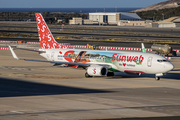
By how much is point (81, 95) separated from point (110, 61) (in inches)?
560

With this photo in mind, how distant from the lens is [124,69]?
45812 mm

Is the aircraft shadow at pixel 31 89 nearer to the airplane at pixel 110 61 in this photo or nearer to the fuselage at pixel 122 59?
the airplane at pixel 110 61

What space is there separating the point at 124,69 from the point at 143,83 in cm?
424

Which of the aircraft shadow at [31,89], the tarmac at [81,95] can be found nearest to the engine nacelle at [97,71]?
the tarmac at [81,95]

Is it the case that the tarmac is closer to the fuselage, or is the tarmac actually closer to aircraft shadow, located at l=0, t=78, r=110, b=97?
aircraft shadow, located at l=0, t=78, r=110, b=97

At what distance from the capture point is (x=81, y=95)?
3325 centimetres

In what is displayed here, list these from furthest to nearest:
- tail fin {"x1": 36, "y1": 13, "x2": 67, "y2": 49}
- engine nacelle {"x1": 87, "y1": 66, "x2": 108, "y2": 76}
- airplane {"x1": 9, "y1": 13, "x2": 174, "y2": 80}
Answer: tail fin {"x1": 36, "y1": 13, "x2": 67, "y2": 49}
engine nacelle {"x1": 87, "y1": 66, "x2": 108, "y2": 76}
airplane {"x1": 9, "y1": 13, "x2": 174, "y2": 80}

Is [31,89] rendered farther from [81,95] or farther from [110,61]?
[110,61]

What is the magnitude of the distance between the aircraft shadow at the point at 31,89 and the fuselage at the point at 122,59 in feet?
32.9

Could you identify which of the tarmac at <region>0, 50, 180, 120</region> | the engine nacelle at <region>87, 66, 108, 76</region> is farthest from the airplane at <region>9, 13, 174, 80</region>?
the tarmac at <region>0, 50, 180, 120</region>

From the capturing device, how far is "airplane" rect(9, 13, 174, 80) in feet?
143

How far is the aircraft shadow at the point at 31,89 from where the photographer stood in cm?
3403

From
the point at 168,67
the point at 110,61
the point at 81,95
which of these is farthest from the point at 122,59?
the point at 81,95

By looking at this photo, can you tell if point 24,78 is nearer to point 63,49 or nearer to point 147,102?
point 63,49
